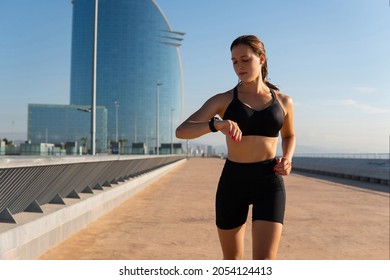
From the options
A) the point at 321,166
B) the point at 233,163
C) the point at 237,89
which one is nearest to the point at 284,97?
the point at 237,89

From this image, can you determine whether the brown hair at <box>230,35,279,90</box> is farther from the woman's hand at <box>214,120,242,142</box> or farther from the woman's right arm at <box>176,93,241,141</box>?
the woman's hand at <box>214,120,242,142</box>

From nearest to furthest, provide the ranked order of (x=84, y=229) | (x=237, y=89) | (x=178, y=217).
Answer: (x=237, y=89)
(x=84, y=229)
(x=178, y=217)

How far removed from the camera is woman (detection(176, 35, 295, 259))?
95.0 inches

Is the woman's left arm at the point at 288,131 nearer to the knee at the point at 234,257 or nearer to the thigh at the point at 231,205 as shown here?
the thigh at the point at 231,205

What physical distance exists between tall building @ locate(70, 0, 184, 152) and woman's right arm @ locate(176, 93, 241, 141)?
14699 centimetres

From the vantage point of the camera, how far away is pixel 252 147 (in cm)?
252

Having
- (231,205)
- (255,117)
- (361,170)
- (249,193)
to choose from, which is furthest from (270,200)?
(361,170)

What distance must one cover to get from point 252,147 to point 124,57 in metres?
153

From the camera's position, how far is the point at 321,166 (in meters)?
41.8

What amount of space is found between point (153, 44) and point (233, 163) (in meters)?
154

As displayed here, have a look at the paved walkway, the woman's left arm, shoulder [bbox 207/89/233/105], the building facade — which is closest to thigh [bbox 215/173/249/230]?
the woman's left arm

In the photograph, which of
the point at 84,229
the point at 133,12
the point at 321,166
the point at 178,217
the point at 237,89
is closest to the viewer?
the point at 237,89

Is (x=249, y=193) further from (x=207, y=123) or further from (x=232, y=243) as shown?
(x=207, y=123)
